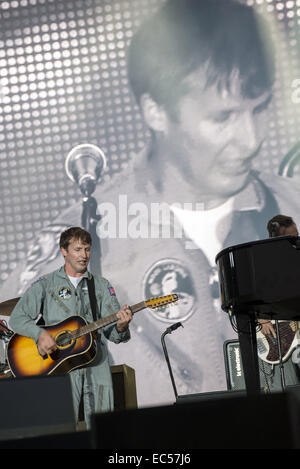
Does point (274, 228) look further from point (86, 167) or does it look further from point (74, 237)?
point (86, 167)

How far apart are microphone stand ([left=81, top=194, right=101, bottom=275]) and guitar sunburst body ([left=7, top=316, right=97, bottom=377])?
90.7 inches

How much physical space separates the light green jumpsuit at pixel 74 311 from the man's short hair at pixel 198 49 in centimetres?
291

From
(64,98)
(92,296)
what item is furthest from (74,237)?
(64,98)

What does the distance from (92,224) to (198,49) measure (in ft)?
6.35

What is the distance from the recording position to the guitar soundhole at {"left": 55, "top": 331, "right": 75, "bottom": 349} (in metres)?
3.44

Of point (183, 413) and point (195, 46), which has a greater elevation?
point (195, 46)

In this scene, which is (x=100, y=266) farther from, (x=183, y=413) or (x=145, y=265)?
(x=183, y=413)

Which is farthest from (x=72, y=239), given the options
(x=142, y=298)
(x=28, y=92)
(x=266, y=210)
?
(x=28, y=92)

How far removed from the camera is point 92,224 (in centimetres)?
590

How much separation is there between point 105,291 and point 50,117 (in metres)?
3.04

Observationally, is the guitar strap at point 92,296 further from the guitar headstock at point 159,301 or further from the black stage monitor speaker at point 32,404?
the black stage monitor speaker at point 32,404

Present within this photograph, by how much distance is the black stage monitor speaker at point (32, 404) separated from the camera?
1.38m
